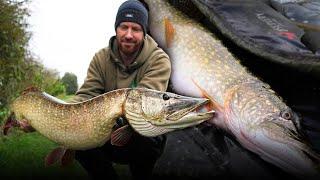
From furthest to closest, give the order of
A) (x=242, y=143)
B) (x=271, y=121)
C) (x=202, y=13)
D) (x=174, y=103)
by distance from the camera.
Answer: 1. (x=202, y=13)
2. (x=242, y=143)
3. (x=271, y=121)
4. (x=174, y=103)

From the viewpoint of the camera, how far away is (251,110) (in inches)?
141

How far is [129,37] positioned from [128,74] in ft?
0.83

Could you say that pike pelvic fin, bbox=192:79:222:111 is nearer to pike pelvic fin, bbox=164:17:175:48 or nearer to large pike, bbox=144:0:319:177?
large pike, bbox=144:0:319:177

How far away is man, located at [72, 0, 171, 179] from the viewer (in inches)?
144

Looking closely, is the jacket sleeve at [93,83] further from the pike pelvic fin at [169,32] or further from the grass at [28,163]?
the grass at [28,163]

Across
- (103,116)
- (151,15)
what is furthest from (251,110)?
(151,15)

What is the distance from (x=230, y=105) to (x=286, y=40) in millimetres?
528

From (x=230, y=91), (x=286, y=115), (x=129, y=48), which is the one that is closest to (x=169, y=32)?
(x=129, y=48)

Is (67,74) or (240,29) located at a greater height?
(240,29)

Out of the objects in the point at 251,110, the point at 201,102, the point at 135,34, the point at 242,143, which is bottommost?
the point at 242,143

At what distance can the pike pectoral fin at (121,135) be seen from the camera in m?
3.25

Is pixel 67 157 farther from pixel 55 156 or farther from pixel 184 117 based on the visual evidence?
pixel 184 117

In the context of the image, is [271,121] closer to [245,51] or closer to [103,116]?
[245,51]

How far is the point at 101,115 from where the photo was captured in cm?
324
